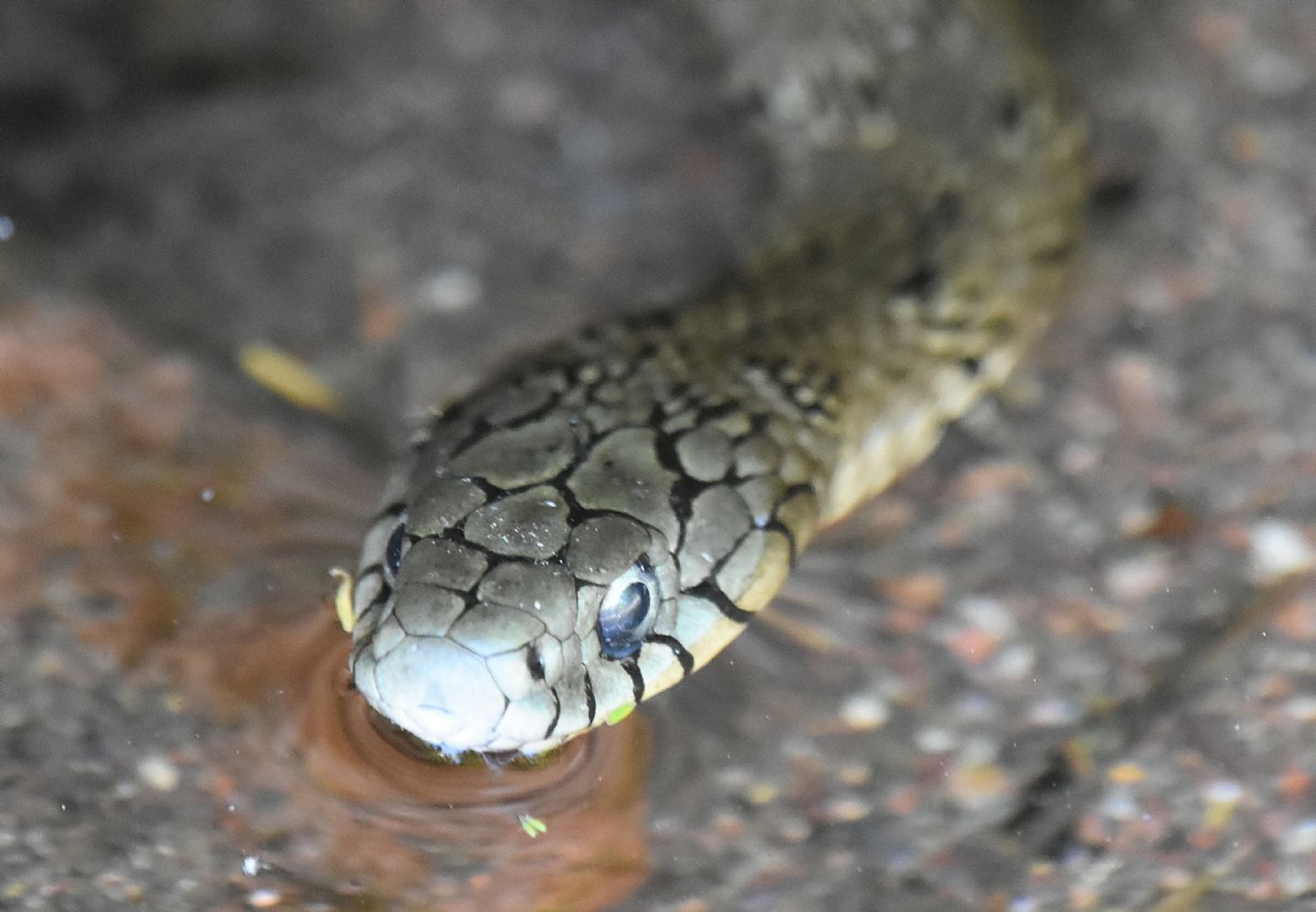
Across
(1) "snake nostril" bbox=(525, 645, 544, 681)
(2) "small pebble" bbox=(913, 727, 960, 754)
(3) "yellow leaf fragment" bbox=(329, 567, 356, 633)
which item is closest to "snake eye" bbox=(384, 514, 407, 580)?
(3) "yellow leaf fragment" bbox=(329, 567, 356, 633)

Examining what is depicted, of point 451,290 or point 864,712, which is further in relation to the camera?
point 451,290

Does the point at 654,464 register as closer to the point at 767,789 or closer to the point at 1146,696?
the point at 767,789

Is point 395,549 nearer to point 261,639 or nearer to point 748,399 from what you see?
point 261,639

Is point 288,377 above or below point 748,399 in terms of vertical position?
above

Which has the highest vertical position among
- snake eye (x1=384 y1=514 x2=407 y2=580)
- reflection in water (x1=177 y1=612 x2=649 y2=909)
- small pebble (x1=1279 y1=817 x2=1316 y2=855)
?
snake eye (x1=384 y1=514 x2=407 y2=580)

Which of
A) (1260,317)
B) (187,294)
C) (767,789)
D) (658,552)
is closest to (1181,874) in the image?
(767,789)

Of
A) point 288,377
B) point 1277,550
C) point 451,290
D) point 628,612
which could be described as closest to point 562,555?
point 628,612

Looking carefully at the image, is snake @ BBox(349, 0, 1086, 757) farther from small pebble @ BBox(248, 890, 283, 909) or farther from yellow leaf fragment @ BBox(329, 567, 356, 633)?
small pebble @ BBox(248, 890, 283, 909)
